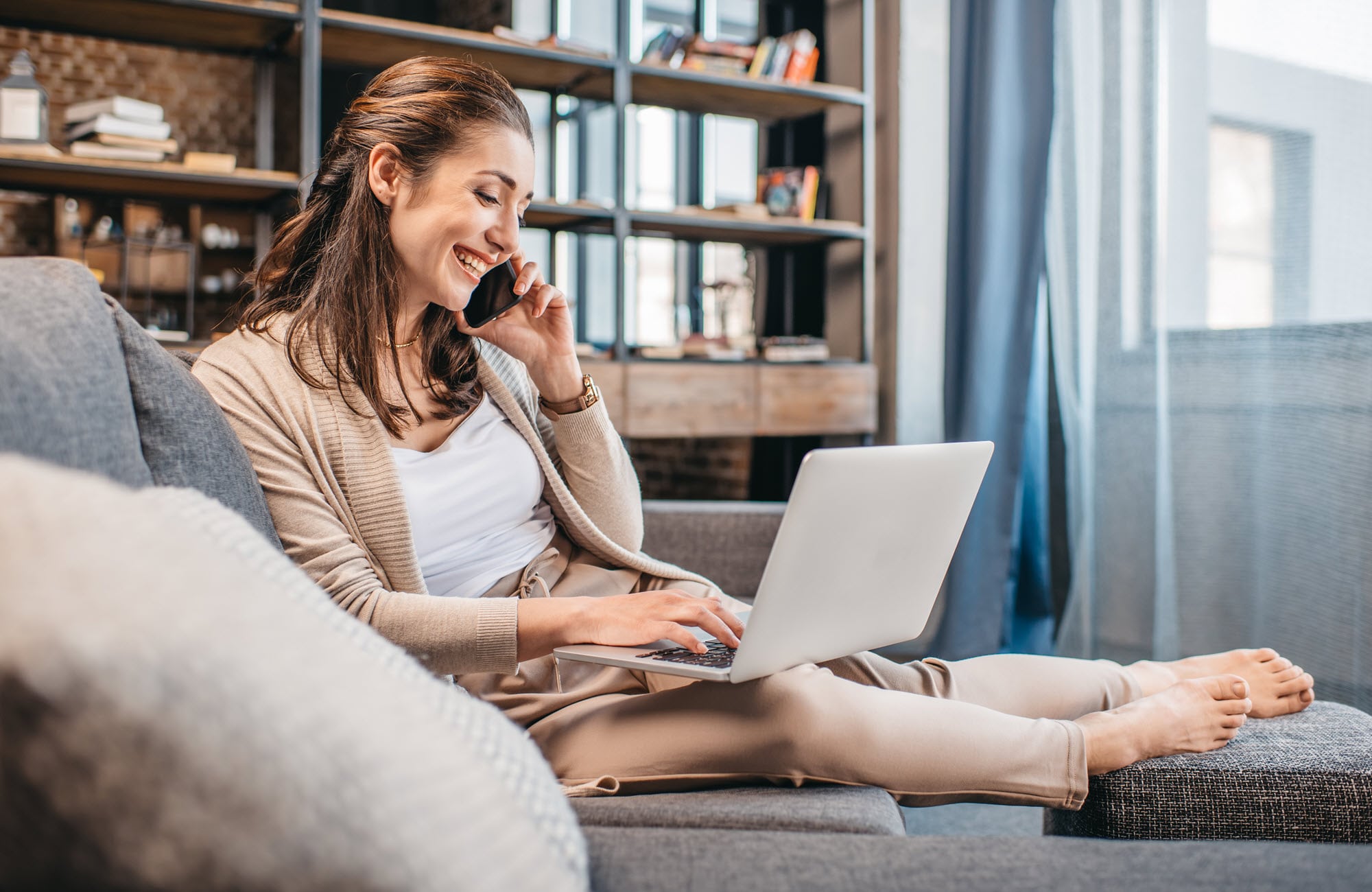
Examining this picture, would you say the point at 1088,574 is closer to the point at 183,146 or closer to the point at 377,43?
the point at 377,43

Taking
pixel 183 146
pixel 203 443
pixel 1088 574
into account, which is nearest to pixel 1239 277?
pixel 1088 574

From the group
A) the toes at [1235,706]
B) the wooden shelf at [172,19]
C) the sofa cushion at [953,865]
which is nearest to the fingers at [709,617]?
the sofa cushion at [953,865]

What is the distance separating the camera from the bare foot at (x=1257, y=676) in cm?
140

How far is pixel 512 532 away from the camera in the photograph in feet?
4.81

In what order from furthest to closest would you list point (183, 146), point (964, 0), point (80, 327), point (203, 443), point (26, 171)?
point (183, 146) → point (964, 0) → point (26, 171) → point (203, 443) → point (80, 327)

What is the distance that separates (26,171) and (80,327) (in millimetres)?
2184

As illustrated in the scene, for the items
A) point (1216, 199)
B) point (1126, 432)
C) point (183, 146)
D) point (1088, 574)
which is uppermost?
point (183, 146)

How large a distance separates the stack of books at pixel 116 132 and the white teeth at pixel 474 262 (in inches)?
66.5

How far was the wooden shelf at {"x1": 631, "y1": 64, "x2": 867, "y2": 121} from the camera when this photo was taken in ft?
10.6

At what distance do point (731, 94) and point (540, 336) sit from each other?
2082 mm

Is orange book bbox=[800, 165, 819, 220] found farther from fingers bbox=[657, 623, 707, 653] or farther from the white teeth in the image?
fingers bbox=[657, 623, 707, 653]

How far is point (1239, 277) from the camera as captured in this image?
2721mm

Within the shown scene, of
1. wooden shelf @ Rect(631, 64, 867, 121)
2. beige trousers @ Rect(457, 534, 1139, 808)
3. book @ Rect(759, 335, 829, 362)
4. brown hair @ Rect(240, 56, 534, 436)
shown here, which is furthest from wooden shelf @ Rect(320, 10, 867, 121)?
beige trousers @ Rect(457, 534, 1139, 808)

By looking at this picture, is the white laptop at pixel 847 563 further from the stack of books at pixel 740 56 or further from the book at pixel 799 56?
the book at pixel 799 56
